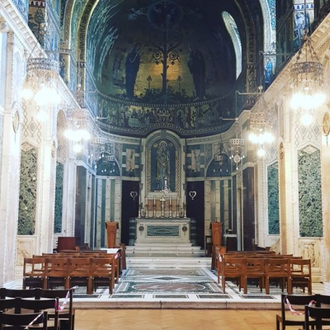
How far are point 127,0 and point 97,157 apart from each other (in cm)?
746

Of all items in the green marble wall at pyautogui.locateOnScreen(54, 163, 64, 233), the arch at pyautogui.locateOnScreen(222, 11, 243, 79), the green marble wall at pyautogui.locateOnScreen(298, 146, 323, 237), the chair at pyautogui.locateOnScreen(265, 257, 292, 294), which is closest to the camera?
the chair at pyautogui.locateOnScreen(265, 257, 292, 294)

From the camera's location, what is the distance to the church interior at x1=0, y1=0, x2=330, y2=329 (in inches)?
448

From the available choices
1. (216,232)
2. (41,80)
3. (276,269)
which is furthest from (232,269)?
(216,232)

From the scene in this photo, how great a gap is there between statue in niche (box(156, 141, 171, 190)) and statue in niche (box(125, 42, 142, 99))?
127 inches

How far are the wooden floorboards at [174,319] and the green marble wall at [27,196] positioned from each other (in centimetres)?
493

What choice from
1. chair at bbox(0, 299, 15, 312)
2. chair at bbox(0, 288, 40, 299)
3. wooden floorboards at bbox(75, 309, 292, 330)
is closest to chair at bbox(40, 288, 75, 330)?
chair at bbox(0, 288, 40, 299)

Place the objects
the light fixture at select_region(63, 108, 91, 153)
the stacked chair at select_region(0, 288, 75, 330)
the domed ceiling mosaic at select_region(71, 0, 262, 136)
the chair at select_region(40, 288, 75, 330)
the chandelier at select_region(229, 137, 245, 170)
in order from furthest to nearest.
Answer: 1. the domed ceiling mosaic at select_region(71, 0, 262, 136)
2. the chandelier at select_region(229, 137, 245, 170)
3. the light fixture at select_region(63, 108, 91, 153)
4. the chair at select_region(40, 288, 75, 330)
5. the stacked chair at select_region(0, 288, 75, 330)

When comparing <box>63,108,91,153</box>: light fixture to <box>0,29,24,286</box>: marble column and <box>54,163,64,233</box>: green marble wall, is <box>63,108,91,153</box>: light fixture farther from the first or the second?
<box>54,163,64,233</box>: green marble wall

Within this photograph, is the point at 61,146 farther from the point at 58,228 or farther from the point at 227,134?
the point at 227,134

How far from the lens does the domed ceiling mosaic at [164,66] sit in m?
23.4

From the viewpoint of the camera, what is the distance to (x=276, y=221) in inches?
703

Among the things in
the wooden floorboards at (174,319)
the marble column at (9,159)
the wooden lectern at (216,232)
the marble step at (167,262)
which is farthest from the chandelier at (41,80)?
the wooden lectern at (216,232)

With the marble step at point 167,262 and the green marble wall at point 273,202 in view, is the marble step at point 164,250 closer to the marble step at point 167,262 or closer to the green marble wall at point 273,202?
the marble step at point 167,262

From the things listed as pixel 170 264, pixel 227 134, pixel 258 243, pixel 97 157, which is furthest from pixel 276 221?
pixel 97 157
